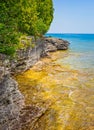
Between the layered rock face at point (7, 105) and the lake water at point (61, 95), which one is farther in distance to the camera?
the lake water at point (61, 95)

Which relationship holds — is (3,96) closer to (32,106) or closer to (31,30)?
(32,106)

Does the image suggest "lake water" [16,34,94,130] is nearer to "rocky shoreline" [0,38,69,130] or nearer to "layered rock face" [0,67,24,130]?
"rocky shoreline" [0,38,69,130]

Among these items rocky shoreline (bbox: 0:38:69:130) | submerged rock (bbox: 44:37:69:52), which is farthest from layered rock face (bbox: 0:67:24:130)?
submerged rock (bbox: 44:37:69:52)

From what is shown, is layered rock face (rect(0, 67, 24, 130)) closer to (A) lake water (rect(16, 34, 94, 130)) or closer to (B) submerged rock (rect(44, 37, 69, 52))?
(A) lake water (rect(16, 34, 94, 130))

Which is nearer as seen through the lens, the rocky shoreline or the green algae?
the rocky shoreline

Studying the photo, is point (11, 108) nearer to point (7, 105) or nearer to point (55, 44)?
point (7, 105)

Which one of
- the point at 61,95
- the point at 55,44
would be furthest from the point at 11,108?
the point at 55,44

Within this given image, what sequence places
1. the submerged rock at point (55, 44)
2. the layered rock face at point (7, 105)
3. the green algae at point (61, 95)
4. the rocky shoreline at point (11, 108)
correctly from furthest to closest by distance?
the submerged rock at point (55, 44)
the green algae at point (61, 95)
the rocky shoreline at point (11, 108)
the layered rock face at point (7, 105)

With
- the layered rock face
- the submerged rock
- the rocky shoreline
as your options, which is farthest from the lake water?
the submerged rock

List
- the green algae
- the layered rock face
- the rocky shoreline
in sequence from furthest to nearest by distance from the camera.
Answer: the green algae → the rocky shoreline → the layered rock face

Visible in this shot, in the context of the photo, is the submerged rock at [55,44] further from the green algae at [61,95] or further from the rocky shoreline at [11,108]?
the rocky shoreline at [11,108]

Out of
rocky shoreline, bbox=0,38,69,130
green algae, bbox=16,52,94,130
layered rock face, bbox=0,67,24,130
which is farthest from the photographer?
green algae, bbox=16,52,94,130

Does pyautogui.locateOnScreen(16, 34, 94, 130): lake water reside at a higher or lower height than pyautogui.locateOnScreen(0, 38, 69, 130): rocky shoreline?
lower

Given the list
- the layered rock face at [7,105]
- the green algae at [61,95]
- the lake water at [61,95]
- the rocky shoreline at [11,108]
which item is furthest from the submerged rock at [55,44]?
the layered rock face at [7,105]
